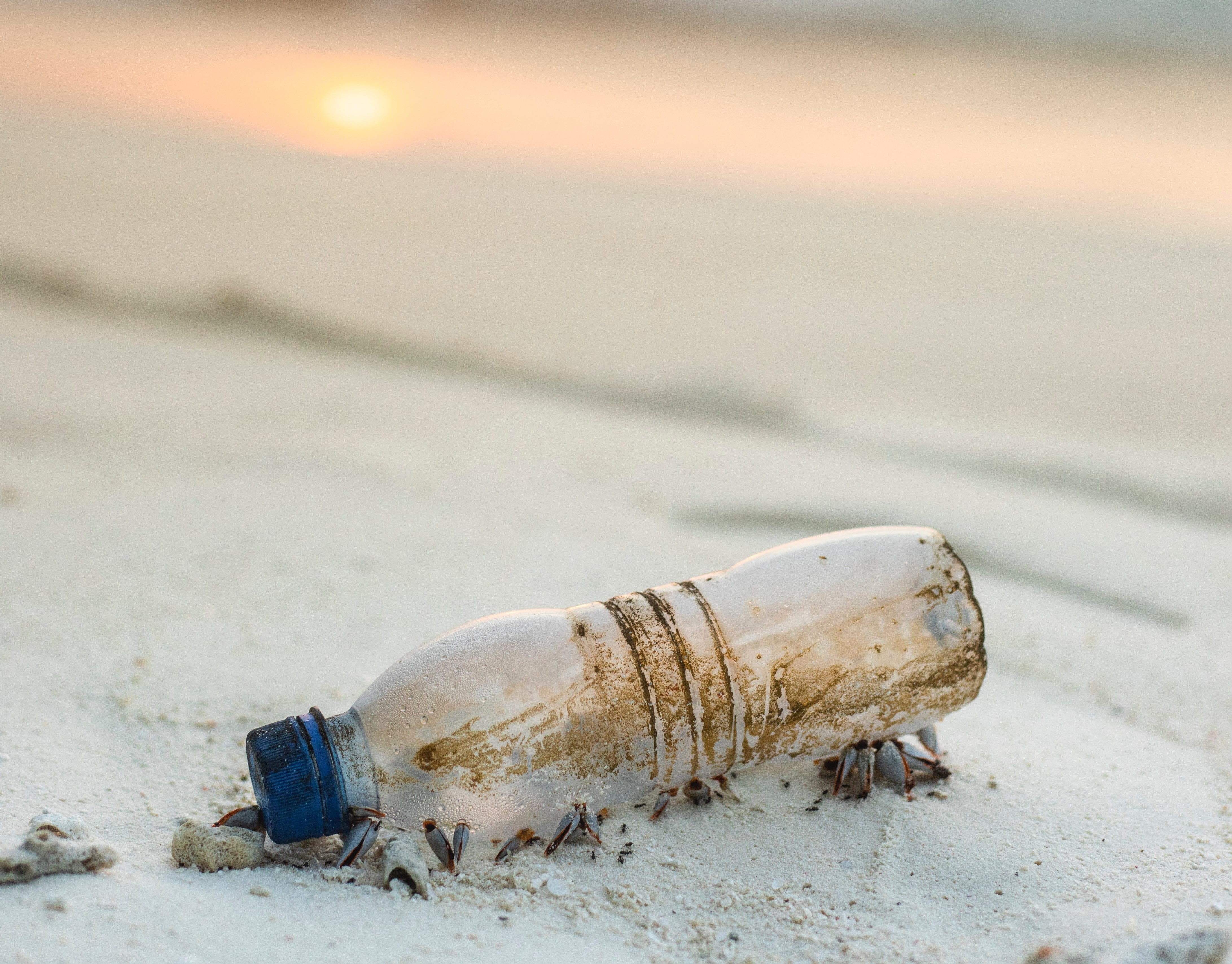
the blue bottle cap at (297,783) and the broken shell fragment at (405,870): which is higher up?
the blue bottle cap at (297,783)

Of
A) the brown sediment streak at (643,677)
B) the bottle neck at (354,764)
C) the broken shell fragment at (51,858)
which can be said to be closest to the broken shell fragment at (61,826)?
the broken shell fragment at (51,858)

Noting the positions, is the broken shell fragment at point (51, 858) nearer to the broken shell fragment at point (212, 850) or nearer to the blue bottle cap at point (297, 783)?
the broken shell fragment at point (212, 850)

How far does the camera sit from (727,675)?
1752 millimetres

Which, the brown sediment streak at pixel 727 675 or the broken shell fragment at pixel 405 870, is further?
the brown sediment streak at pixel 727 675

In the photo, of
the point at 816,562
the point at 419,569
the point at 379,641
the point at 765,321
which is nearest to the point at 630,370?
the point at 765,321

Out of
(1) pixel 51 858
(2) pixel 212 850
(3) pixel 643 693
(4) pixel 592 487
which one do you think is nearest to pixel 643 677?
(3) pixel 643 693

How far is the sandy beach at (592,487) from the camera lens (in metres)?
1.62

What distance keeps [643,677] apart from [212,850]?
2.10 feet

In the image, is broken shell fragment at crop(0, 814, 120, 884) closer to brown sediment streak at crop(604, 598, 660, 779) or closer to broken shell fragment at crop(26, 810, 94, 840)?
broken shell fragment at crop(26, 810, 94, 840)

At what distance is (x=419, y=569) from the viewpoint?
2.87 metres

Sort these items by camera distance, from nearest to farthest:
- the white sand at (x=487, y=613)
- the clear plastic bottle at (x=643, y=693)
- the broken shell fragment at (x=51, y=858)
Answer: the broken shell fragment at (x=51, y=858) → the white sand at (x=487, y=613) → the clear plastic bottle at (x=643, y=693)

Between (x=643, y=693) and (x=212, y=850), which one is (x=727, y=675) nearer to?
(x=643, y=693)

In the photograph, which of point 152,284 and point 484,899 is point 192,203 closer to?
point 152,284

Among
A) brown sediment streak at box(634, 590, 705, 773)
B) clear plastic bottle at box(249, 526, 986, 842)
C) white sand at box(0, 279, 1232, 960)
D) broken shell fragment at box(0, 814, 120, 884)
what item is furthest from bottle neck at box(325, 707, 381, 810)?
brown sediment streak at box(634, 590, 705, 773)
